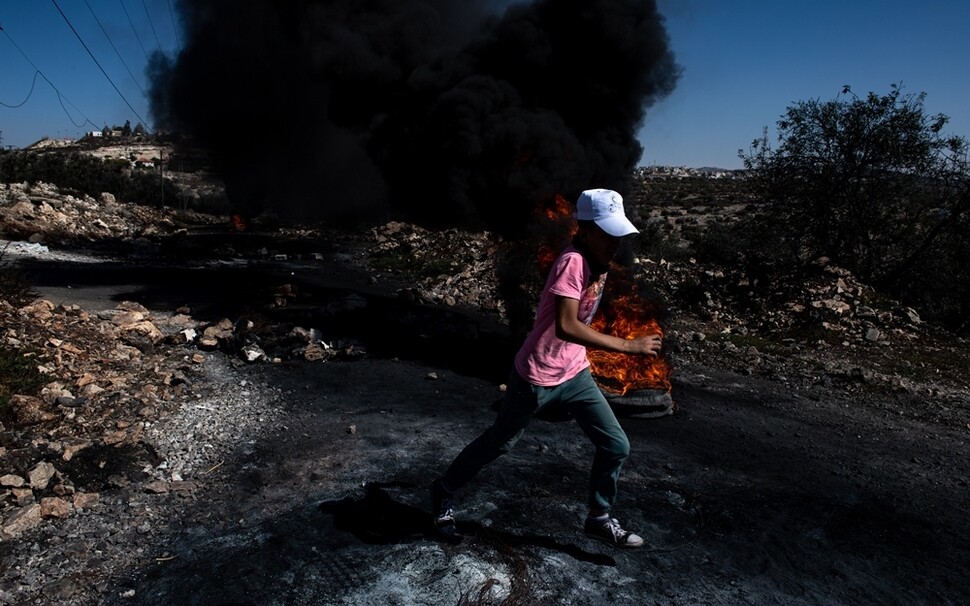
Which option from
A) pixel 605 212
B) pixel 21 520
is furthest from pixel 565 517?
pixel 21 520

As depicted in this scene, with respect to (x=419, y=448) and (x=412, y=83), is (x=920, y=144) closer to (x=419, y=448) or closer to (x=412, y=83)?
(x=412, y=83)

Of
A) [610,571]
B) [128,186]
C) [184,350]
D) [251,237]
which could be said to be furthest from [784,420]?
[128,186]

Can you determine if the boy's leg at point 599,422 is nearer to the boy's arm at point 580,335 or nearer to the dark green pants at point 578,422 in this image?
the dark green pants at point 578,422

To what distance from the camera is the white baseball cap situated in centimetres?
315

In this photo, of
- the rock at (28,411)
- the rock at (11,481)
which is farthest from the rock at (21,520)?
the rock at (28,411)

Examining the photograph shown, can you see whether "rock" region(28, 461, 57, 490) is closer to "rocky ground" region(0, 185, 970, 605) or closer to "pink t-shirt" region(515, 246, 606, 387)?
"rocky ground" region(0, 185, 970, 605)

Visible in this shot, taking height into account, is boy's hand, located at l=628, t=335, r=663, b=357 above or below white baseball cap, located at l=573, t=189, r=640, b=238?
below

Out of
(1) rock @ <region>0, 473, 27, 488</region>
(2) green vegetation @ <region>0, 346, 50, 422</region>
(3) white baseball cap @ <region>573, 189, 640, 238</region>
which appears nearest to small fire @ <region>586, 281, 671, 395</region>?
(3) white baseball cap @ <region>573, 189, 640, 238</region>

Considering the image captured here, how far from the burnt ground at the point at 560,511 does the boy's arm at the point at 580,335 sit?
Answer: 1.34 m

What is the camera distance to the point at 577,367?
11.1ft

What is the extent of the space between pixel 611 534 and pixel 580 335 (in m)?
1.35

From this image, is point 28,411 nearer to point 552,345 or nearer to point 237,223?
point 552,345

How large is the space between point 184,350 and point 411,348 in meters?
2.92

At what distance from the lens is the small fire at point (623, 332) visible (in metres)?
6.66
